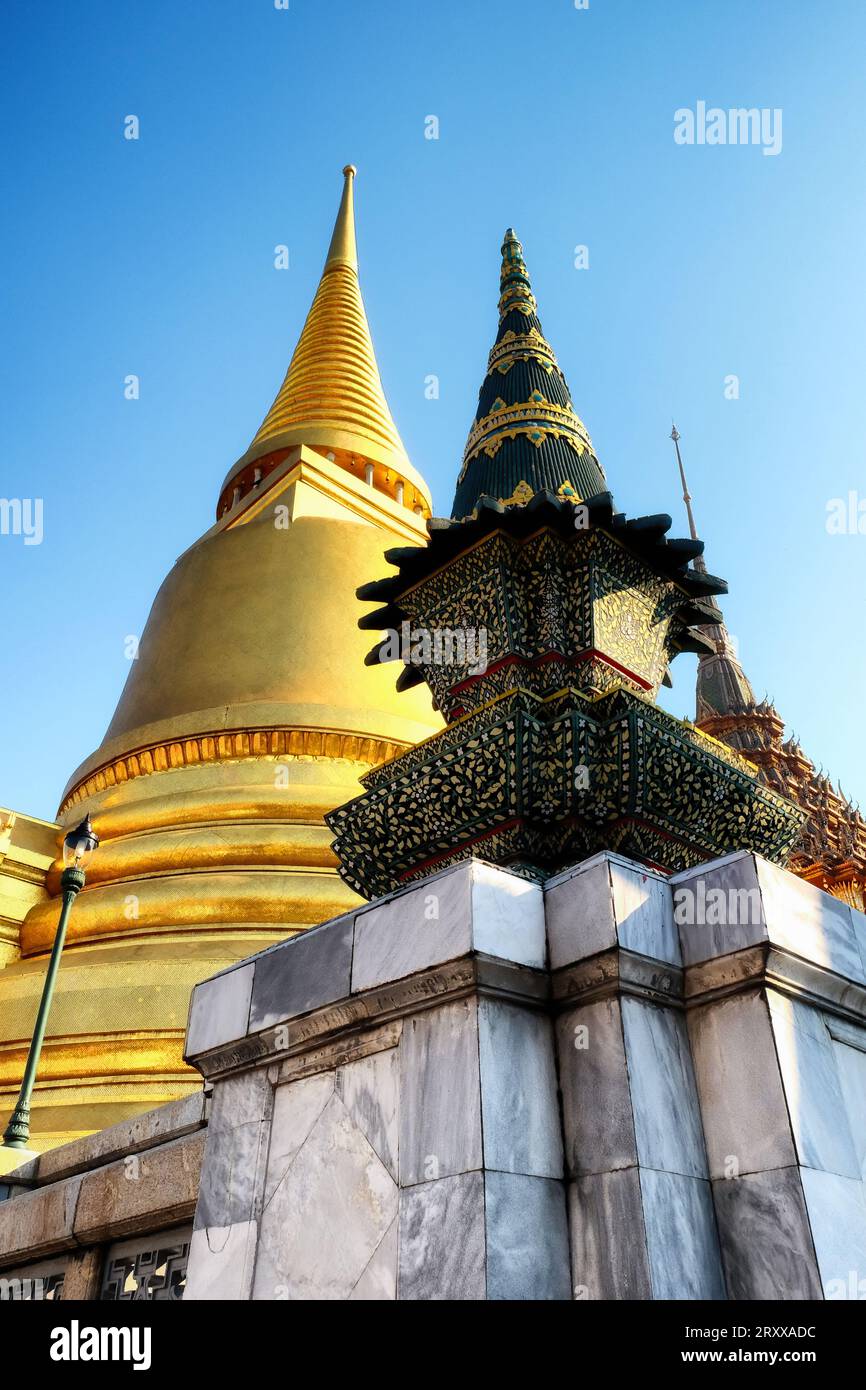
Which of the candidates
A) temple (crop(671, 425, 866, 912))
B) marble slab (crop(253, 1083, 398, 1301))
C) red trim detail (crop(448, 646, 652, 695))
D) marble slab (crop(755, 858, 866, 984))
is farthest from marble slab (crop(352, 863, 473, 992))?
temple (crop(671, 425, 866, 912))

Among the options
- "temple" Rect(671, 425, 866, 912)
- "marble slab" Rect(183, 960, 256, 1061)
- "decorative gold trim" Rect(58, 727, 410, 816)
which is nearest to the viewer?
"marble slab" Rect(183, 960, 256, 1061)

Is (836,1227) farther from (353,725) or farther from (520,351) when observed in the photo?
(353,725)

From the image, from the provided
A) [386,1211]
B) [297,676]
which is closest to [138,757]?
[297,676]

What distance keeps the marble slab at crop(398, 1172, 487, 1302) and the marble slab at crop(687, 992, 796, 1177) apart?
0.67 metres

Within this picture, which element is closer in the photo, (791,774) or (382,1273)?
(382,1273)

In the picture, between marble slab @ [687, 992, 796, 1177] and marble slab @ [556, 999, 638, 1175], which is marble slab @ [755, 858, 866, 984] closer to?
marble slab @ [687, 992, 796, 1177]

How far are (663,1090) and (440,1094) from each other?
59cm

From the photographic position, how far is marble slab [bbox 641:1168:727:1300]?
2.65 m

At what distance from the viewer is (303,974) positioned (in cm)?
349

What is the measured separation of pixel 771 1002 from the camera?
3.06 metres

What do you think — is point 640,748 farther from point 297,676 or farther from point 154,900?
point 297,676

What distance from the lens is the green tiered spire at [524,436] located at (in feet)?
19.7

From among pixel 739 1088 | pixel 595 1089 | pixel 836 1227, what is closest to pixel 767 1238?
pixel 836 1227

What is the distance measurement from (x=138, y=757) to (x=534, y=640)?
9.37 m
